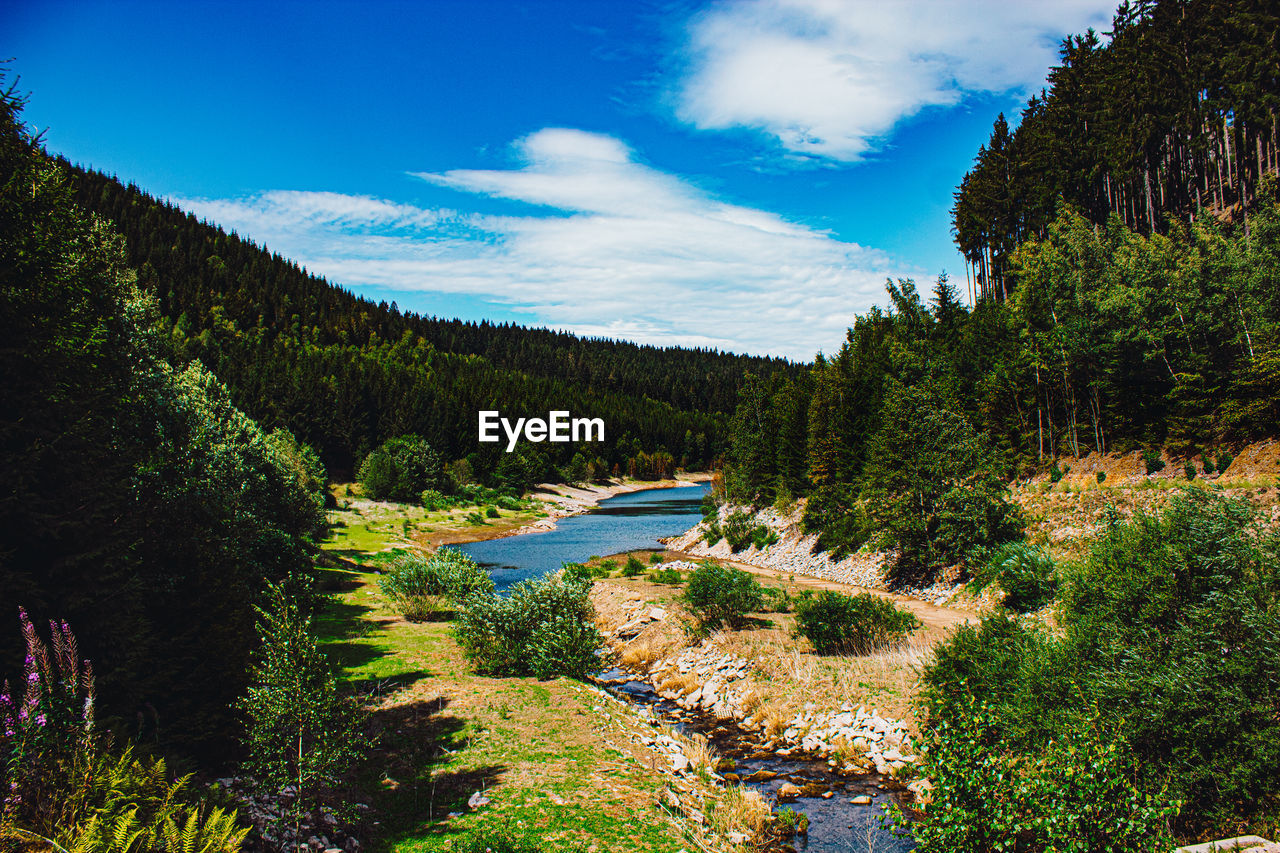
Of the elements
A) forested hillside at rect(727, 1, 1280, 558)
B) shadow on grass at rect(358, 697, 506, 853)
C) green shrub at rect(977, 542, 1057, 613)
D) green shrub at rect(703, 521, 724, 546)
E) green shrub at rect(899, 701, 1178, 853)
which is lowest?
green shrub at rect(703, 521, 724, 546)

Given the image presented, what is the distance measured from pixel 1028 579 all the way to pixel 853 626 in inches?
348

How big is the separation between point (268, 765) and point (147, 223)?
22051cm

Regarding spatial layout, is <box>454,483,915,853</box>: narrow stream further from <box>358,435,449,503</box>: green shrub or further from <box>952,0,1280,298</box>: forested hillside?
<box>952,0,1280,298</box>: forested hillside

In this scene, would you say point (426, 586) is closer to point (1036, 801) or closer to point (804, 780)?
point (804, 780)

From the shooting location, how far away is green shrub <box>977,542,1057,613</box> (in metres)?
25.0

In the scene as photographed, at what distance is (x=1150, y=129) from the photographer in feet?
168

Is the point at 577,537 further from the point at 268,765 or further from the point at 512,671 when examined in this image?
the point at 268,765

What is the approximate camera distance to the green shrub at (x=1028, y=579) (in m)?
25.0

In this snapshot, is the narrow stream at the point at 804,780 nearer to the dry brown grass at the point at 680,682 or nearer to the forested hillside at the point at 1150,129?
the dry brown grass at the point at 680,682

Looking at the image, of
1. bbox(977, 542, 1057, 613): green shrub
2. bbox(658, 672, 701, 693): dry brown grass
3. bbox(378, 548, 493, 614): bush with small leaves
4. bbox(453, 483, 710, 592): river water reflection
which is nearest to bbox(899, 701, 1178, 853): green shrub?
bbox(658, 672, 701, 693): dry brown grass

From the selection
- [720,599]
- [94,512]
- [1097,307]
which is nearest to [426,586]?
[720,599]

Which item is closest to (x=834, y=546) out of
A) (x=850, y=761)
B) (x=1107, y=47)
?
(x=850, y=761)

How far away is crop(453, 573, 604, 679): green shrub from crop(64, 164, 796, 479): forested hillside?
78017 millimetres

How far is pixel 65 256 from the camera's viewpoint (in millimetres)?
12344
